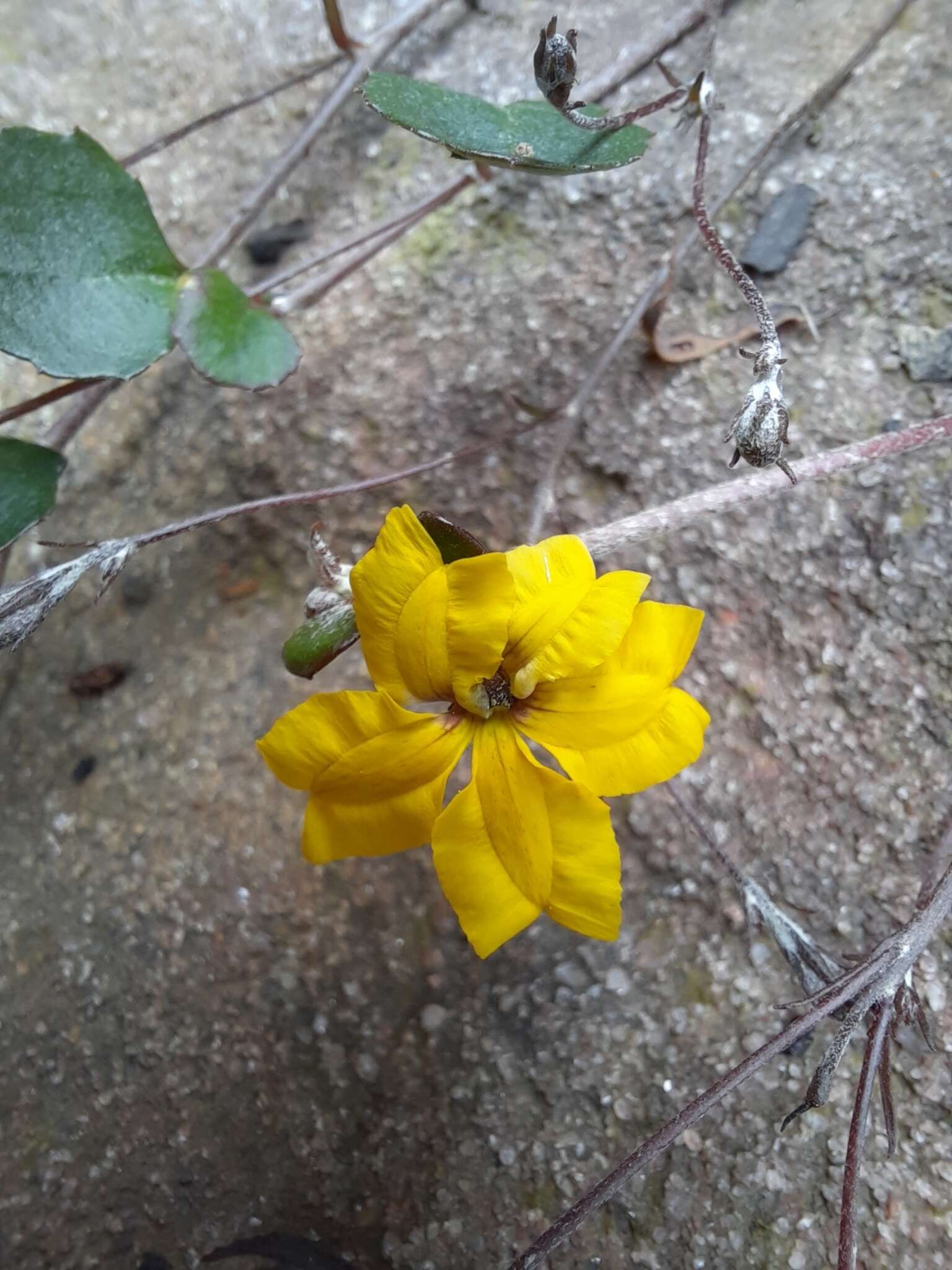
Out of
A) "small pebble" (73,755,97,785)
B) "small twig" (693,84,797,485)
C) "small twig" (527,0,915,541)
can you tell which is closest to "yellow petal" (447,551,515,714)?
"small twig" (693,84,797,485)

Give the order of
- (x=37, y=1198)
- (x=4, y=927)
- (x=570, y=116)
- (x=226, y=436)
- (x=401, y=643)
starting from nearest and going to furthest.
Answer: (x=401, y=643), (x=570, y=116), (x=37, y=1198), (x=4, y=927), (x=226, y=436)

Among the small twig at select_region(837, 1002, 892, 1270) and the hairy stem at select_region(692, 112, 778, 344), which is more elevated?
the hairy stem at select_region(692, 112, 778, 344)

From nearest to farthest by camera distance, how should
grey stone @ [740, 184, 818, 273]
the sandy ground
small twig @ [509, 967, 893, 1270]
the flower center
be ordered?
small twig @ [509, 967, 893, 1270], the flower center, the sandy ground, grey stone @ [740, 184, 818, 273]

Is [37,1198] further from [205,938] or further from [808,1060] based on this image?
[808,1060]

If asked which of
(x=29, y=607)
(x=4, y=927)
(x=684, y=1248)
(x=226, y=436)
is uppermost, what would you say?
(x=29, y=607)

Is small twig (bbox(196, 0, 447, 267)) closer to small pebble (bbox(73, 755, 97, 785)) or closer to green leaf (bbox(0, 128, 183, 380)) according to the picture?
green leaf (bbox(0, 128, 183, 380))

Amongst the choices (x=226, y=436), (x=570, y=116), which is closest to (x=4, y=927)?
(x=226, y=436)

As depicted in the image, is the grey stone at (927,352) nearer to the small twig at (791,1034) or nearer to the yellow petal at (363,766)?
the small twig at (791,1034)

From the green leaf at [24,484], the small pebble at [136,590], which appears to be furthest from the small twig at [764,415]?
the small pebble at [136,590]

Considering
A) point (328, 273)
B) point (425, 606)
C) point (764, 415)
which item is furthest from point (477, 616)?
point (328, 273)
